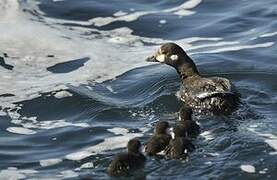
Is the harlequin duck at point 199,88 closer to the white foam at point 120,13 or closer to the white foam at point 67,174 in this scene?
the white foam at point 67,174

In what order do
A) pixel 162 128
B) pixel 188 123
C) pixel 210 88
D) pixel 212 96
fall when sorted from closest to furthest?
1. pixel 162 128
2. pixel 188 123
3. pixel 212 96
4. pixel 210 88

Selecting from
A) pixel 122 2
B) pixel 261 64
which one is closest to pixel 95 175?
pixel 261 64

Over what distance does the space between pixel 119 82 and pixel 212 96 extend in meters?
2.32

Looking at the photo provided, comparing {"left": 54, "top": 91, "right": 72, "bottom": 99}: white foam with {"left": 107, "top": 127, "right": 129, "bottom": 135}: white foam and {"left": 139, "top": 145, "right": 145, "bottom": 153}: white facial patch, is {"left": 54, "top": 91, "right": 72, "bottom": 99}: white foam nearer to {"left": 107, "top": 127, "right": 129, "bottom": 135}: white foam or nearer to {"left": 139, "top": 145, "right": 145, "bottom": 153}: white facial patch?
{"left": 107, "top": 127, "right": 129, "bottom": 135}: white foam

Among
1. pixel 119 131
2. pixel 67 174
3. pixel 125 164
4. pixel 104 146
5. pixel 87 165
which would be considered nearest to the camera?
pixel 125 164

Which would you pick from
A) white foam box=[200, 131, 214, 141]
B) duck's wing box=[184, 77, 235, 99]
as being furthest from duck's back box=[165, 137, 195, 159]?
duck's wing box=[184, 77, 235, 99]

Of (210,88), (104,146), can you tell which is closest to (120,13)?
(210,88)

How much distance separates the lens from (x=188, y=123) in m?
9.36

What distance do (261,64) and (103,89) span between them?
2.46m

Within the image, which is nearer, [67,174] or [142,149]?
[67,174]

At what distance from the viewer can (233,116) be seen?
398 inches

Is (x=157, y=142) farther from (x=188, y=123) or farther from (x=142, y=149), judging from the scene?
A: (x=188, y=123)

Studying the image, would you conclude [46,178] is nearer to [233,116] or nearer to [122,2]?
[233,116]

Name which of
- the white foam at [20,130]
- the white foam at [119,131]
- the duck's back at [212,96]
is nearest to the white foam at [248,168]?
the duck's back at [212,96]
